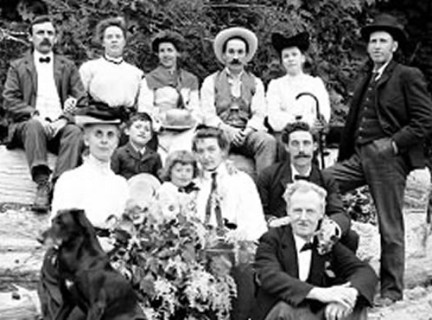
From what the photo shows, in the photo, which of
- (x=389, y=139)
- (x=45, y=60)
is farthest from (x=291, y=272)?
(x=45, y=60)

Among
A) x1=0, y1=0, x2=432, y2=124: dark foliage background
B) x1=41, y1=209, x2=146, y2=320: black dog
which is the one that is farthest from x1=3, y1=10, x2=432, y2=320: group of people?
x1=0, y1=0, x2=432, y2=124: dark foliage background

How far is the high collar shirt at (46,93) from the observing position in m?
8.91

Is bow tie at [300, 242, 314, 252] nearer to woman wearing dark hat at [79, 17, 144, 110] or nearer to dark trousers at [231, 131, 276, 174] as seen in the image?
dark trousers at [231, 131, 276, 174]

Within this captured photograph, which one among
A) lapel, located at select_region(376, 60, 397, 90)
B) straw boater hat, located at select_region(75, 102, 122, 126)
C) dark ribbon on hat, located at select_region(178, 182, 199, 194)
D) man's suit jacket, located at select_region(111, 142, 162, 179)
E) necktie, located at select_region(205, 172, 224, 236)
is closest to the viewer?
straw boater hat, located at select_region(75, 102, 122, 126)

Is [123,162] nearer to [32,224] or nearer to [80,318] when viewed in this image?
[32,224]

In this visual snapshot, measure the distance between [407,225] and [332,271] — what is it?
364 centimetres

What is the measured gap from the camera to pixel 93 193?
6.76 m

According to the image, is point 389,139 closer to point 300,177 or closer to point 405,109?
point 405,109

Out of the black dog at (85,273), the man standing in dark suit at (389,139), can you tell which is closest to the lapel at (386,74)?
the man standing in dark suit at (389,139)

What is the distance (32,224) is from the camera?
8484mm

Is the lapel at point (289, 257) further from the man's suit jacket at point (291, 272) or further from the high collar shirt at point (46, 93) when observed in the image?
the high collar shirt at point (46, 93)

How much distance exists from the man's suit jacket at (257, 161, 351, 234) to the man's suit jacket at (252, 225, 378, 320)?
88 centimetres

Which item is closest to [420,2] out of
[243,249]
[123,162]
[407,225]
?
[407,225]

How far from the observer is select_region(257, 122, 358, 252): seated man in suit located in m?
7.53
